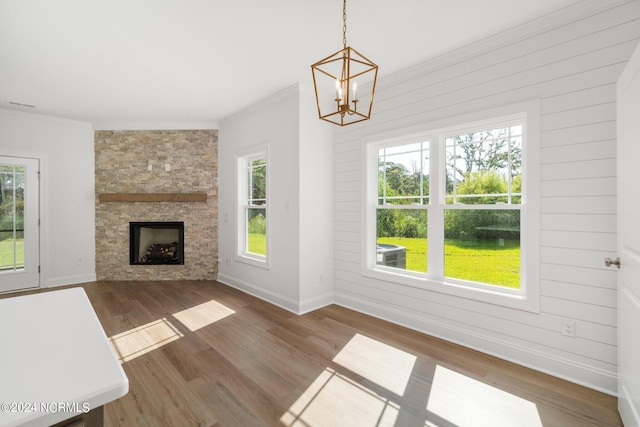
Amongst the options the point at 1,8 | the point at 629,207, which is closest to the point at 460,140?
the point at 629,207

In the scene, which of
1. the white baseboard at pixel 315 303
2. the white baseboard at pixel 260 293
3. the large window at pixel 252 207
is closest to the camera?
the white baseboard at pixel 315 303

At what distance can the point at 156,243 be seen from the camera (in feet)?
18.8

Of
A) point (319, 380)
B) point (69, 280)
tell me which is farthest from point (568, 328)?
point (69, 280)

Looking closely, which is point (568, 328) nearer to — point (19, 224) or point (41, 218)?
point (41, 218)

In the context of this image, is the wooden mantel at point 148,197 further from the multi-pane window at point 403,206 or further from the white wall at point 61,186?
the multi-pane window at point 403,206

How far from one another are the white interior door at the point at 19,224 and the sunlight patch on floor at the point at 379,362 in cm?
533

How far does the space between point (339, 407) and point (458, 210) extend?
2157 mm

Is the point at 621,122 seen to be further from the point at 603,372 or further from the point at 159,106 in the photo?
the point at 159,106

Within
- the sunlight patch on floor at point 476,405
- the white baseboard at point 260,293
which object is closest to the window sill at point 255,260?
the white baseboard at point 260,293

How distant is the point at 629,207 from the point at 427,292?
6.11 ft

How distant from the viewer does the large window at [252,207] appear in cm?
469

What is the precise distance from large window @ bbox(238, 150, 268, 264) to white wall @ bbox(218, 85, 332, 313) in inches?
9.0

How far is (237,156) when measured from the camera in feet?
16.3

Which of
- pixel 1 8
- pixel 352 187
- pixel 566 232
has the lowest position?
pixel 566 232
